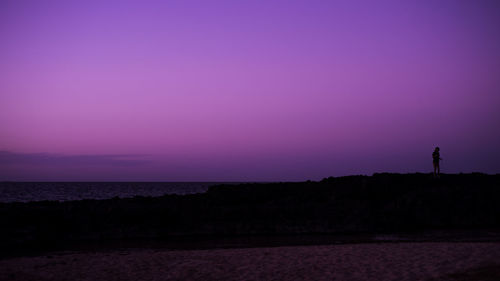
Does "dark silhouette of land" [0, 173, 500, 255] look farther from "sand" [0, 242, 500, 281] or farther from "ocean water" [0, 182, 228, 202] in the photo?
"ocean water" [0, 182, 228, 202]

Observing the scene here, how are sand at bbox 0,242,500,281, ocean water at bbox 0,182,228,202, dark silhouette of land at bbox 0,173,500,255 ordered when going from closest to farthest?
sand at bbox 0,242,500,281 → dark silhouette of land at bbox 0,173,500,255 → ocean water at bbox 0,182,228,202

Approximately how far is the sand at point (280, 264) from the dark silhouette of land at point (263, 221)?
289cm

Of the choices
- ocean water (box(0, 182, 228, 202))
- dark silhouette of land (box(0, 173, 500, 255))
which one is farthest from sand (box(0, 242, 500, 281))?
ocean water (box(0, 182, 228, 202))

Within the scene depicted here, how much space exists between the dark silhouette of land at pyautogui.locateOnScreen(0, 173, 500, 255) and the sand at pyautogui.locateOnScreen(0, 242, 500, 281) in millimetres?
2888

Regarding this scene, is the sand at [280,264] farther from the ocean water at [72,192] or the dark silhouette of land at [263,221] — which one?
the ocean water at [72,192]

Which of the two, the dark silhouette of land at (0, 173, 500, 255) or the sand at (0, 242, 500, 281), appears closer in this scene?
the sand at (0, 242, 500, 281)

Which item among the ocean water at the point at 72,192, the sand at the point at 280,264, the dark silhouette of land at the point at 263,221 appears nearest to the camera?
the sand at the point at 280,264

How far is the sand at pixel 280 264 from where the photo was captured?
1121cm

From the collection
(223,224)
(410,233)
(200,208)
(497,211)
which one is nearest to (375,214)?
(410,233)

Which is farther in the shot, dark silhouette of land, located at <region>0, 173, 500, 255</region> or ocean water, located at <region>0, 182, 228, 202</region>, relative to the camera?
ocean water, located at <region>0, 182, 228, 202</region>

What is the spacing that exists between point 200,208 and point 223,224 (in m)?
3.71

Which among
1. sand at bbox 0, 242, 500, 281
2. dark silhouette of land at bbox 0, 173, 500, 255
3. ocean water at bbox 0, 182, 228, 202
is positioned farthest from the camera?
ocean water at bbox 0, 182, 228, 202

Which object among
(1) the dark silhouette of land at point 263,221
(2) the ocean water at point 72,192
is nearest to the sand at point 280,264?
(1) the dark silhouette of land at point 263,221

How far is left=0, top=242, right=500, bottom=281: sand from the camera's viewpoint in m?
11.2
